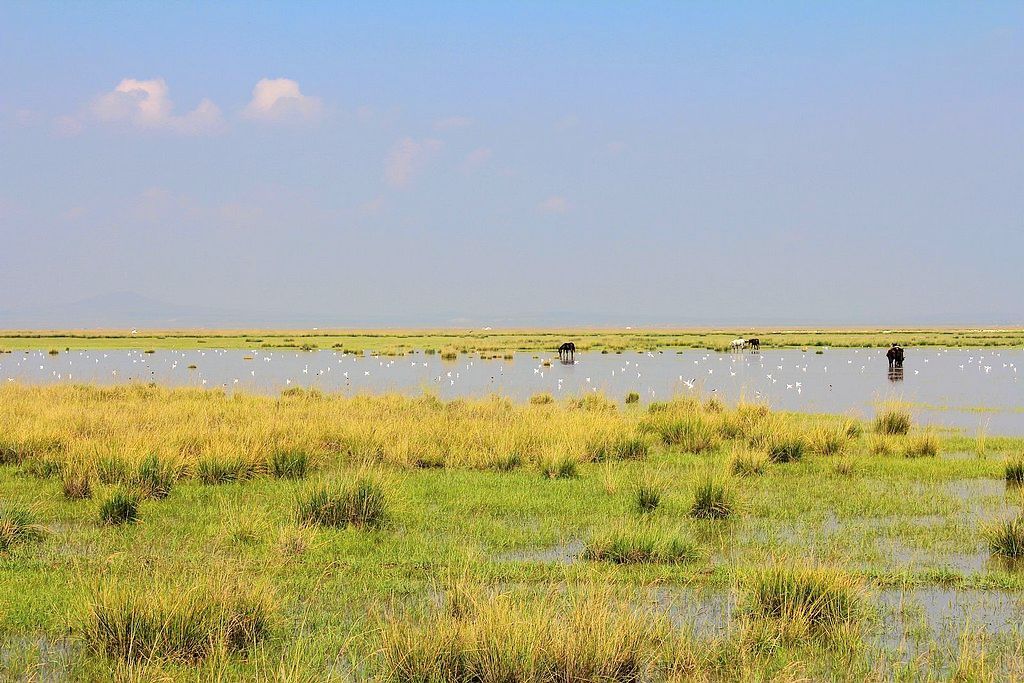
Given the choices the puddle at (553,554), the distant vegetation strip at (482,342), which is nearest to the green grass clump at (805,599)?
the puddle at (553,554)

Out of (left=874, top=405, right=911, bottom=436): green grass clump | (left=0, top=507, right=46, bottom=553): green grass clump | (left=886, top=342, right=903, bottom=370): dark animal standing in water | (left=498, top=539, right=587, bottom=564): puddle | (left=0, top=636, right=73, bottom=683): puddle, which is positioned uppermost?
(left=886, top=342, right=903, bottom=370): dark animal standing in water

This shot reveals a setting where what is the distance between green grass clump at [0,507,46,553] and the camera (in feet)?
29.8

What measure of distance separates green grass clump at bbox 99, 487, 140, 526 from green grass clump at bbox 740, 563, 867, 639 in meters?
7.15

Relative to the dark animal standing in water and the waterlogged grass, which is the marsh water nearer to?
the dark animal standing in water

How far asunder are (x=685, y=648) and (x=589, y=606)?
2.40 feet

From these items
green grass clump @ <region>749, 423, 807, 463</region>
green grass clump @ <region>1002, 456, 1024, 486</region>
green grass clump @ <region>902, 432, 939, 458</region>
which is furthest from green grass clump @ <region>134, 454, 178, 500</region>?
green grass clump @ <region>902, 432, 939, 458</region>

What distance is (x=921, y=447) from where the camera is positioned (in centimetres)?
1634

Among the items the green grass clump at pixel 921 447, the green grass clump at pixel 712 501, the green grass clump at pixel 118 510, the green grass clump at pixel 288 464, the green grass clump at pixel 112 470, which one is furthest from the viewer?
the green grass clump at pixel 921 447

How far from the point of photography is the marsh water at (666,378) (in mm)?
26500

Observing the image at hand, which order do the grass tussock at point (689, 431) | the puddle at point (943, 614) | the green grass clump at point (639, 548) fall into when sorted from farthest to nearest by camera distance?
the grass tussock at point (689, 431) < the green grass clump at point (639, 548) < the puddle at point (943, 614)

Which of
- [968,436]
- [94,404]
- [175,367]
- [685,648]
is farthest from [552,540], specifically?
[175,367]

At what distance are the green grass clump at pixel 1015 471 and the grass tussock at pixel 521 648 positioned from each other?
32.7ft

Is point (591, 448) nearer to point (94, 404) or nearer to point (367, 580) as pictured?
point (367, 580)

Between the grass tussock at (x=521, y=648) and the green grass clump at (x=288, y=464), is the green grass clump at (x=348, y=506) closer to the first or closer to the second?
the green grass clump at (x=288, y=464)
